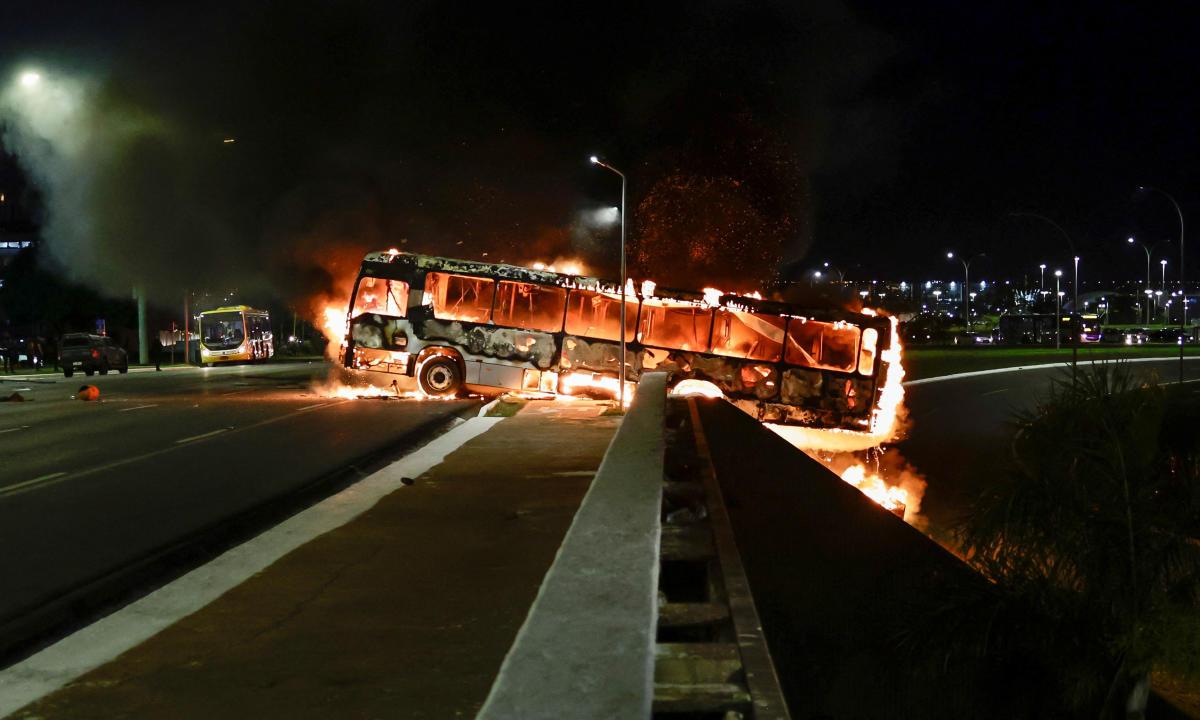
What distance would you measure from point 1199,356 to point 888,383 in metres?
49.5

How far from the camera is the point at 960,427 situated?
3688 centimetres

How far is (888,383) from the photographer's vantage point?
77.7 ft

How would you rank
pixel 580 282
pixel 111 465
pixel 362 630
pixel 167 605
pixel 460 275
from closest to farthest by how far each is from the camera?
pixel 362 630, pixel 167 605, pixel 111 465, pixel 580 282, pixel 460 275

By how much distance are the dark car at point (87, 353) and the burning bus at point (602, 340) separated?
22.1 metres

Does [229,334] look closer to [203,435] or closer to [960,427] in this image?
[960,427]

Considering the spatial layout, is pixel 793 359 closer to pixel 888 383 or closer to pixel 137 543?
pixel 888 383

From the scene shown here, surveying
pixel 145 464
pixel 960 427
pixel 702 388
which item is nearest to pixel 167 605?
pixel 145 464

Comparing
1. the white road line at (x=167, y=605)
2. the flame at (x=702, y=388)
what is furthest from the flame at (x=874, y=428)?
the white road line at (x=167, y=605)

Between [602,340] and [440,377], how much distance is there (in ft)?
13.0

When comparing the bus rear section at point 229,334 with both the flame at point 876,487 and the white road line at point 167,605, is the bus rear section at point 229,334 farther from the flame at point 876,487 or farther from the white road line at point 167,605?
the white road line at point 167,605

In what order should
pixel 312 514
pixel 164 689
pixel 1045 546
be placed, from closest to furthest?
1. pixel 164 689
2. pixel 1045 546
3. pixel 312 514

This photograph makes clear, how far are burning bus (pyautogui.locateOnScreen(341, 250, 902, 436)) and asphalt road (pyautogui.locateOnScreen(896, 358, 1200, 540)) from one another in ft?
10.3

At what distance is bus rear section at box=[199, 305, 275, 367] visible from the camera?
177ft

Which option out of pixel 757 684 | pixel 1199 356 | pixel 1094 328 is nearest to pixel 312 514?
pixel 757 684
